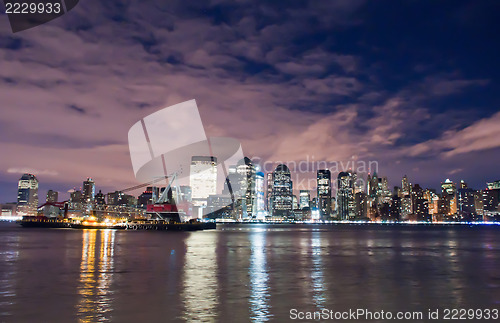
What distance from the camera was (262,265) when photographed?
44.4 meters

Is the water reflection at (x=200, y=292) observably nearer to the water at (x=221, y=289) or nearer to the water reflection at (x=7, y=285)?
the water at (x=221, y=289)

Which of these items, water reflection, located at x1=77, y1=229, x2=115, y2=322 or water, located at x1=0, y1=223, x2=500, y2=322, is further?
water, located at x1=0, y1=223, x2=500, y2=322

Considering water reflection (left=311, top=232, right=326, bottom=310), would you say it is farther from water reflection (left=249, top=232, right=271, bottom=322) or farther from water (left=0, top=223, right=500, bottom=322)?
water reflection (left=249, top=232, right=271, bottom=322)

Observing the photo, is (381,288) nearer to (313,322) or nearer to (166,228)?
(313,322)

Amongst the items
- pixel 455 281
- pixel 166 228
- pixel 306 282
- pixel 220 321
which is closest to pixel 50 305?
pixel 220 321

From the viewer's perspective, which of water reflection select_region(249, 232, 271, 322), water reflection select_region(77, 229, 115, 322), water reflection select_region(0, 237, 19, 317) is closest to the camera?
water reflection select_region(77, 229, 115, 322)

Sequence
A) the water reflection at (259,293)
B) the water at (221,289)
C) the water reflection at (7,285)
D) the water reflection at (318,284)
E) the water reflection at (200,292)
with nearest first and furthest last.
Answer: the water reflection at (259,293)
the water reflection at (200,292)
the water at (221,289)
the water reflection at (7,285)
the water reflection at (318,284)

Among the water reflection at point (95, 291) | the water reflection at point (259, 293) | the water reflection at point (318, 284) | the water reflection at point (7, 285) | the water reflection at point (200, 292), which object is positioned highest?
the water reflection at point (7, 285)

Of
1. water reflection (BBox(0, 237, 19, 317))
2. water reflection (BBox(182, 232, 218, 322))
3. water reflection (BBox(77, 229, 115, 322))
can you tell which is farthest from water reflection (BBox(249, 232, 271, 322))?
water reflection (BBox(0, 237, 19, 317))

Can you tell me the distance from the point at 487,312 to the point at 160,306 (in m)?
16.9

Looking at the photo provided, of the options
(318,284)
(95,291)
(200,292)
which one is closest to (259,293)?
(200,292)

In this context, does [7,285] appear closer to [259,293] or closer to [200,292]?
[200,292]

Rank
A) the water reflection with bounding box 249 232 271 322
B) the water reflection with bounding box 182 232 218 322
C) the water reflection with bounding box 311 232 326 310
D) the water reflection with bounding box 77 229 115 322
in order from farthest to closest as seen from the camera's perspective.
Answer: the water reflection with bounding box 311 232 326 310 < the water reflection with bounding box 182 232 218 322 < the water reflection with bounding box 249 232 271 322 < the water reflection with bounding box 77 229 115 322

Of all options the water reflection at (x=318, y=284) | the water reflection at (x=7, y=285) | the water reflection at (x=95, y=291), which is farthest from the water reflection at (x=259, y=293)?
the water reflection at (x=7, y=285)
